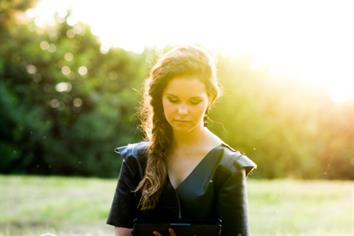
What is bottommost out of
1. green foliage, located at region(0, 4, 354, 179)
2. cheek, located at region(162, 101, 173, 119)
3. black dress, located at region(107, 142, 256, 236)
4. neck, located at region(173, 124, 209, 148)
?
green foliage, located at region(0, 4, 354, 179)

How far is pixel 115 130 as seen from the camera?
21.8 meters

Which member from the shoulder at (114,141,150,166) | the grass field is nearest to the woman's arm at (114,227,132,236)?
the shoulder at (114,141,150,166)

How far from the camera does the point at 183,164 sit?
3355 mm

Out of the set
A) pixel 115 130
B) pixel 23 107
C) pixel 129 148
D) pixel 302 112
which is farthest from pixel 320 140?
pixel 129 148

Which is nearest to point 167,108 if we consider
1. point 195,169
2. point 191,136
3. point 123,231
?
point 191,136

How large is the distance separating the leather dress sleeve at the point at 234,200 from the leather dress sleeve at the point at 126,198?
440mm

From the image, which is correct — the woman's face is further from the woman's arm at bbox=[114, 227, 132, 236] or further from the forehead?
the woman's arm at bbox=[114, 227, 132, 236]

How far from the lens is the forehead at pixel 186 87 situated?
3209 mm

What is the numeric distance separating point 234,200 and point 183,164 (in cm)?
31

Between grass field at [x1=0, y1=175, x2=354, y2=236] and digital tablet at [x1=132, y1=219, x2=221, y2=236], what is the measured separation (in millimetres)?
4033

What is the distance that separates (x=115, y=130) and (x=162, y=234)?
A: 1879 centimetres

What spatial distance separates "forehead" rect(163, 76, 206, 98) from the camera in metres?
3.21

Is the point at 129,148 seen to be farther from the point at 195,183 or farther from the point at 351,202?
the point at 351,202

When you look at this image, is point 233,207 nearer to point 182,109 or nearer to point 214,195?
point 214,195
